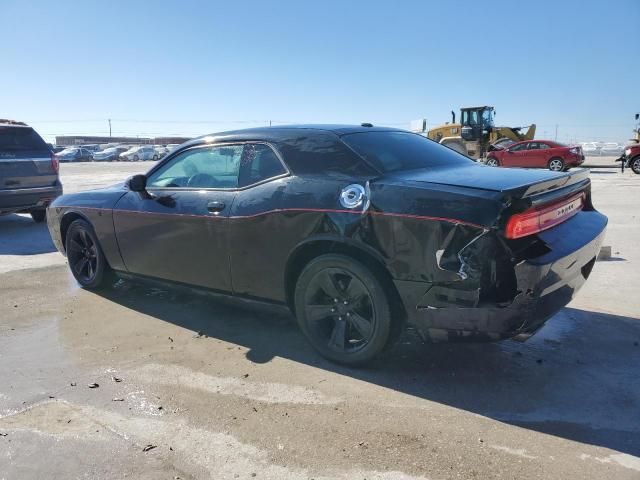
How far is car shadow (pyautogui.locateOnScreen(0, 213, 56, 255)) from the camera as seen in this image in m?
7.74

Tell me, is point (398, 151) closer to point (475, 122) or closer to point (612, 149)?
point (475, 122)

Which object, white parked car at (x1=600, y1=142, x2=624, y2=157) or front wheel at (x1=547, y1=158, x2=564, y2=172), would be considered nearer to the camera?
front wheel at (x1=547, y1=158, x2=564, y2=172)

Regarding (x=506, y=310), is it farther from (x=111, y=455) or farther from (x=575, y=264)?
(x=111, y=455)

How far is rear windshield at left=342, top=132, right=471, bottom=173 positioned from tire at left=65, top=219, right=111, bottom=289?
286 cm

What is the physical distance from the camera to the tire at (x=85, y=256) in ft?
17.1

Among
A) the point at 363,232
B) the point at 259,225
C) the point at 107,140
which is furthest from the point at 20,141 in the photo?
the point at 107,140

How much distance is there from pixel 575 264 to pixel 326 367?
171 centimetres

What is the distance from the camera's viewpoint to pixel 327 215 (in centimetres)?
339

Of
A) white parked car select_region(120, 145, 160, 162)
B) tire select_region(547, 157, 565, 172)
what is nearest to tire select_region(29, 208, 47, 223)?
tire select_region(547, 157, 565, 172)

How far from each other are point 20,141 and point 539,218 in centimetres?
932

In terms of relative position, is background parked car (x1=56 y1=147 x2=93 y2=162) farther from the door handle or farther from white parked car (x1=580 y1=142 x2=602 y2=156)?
the door handle

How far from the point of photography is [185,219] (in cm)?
420

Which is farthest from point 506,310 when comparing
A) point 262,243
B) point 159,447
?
point 159,447

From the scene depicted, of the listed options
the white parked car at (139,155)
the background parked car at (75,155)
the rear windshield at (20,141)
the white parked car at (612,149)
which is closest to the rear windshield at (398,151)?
the rear windshield at (20,141)
